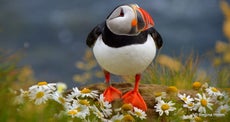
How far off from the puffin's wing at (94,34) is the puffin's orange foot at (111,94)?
0.58 meters

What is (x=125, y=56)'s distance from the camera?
420cm

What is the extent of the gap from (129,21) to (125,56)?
1.20 feet

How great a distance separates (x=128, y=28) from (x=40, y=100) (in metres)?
1.25

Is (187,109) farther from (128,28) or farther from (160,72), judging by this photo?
(160,72)

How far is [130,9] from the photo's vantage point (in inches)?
162

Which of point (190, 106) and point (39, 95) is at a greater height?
point (39, 95)

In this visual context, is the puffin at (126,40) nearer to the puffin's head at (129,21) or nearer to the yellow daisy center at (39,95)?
the puffin's head at (129,21)

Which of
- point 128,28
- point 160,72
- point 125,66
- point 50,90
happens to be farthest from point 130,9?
point 160,72

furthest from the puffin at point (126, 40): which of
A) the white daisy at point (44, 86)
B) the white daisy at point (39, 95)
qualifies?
the white daisy at point (39, 95)

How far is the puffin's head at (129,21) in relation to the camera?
13.2 feet

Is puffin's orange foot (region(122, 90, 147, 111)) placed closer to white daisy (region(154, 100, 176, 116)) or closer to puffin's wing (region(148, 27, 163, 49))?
white daisy (region(154, 100, 176, 116))

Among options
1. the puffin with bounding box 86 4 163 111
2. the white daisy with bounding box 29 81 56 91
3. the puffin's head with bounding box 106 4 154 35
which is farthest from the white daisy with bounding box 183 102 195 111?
the white daisy with bounding box 29 81 56 91

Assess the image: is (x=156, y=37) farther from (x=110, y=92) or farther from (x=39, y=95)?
(x=39, y=95)

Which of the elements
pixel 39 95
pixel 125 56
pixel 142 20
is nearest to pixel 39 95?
pixel 39 95
